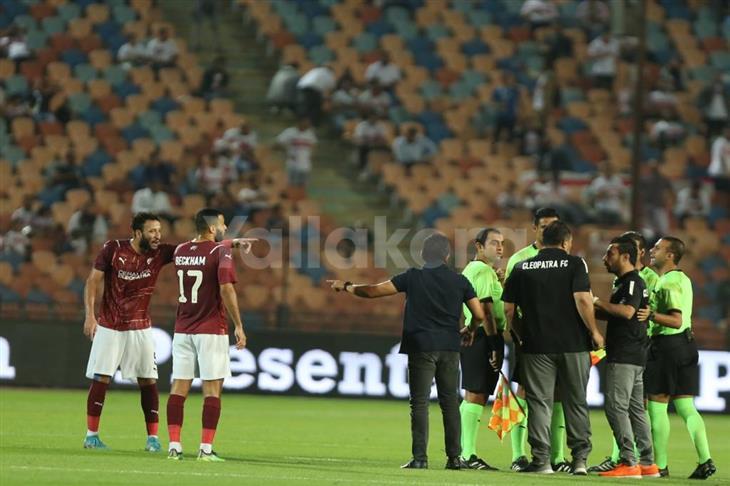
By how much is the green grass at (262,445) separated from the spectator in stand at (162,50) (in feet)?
28.4

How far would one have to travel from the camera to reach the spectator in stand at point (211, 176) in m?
26.1

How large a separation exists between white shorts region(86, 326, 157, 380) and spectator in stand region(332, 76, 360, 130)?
15.0 m

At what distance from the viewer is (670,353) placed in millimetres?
13508

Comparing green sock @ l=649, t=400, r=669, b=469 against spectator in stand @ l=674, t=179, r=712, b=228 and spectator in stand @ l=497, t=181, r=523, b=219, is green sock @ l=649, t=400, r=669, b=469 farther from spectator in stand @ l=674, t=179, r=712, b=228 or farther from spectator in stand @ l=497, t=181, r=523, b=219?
spectator in stand @ l=674, t=179, r=712, b=228

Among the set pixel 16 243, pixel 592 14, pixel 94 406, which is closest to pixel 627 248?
pixel 94 406

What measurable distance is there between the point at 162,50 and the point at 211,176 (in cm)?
389

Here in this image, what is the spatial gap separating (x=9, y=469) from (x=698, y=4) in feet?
74.8

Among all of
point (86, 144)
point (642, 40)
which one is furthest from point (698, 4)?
point (86, 144)

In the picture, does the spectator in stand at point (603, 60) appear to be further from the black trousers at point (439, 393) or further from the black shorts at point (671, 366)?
the black trousers at point (439, 393)

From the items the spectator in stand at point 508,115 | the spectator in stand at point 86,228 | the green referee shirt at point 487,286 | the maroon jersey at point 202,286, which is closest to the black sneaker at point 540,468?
the green referee shirt at point 487,286

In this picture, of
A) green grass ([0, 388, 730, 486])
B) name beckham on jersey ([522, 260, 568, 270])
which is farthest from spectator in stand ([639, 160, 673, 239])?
name beckham on jersey ([522, 260, 568, 270])

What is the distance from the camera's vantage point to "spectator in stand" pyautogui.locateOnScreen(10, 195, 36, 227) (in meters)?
25.0

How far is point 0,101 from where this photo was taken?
92.2 ft

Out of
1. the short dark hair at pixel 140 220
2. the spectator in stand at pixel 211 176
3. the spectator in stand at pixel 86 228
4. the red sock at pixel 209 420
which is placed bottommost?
the red sock at pixel 209 420
